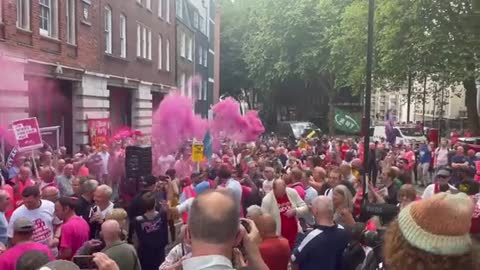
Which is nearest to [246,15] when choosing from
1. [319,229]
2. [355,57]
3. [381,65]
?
[355,57]

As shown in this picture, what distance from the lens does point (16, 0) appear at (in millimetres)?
15477

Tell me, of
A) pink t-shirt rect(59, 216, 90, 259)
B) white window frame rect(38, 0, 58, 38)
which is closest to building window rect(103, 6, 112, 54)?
white window frame rect(38, 0, 58, 38)

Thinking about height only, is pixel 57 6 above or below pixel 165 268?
above

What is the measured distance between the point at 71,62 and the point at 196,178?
10951mm

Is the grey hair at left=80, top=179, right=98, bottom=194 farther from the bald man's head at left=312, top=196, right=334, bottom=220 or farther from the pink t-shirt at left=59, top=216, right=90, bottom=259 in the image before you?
the bald man's head at left=312, top=196, right=334, bottom=220

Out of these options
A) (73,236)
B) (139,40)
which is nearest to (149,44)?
(139,40)

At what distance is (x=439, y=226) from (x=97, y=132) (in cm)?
1820

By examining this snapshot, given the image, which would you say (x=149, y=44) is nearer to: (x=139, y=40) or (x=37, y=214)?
(x=139, y=40)

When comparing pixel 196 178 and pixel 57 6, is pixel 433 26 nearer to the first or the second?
pixel 57 6

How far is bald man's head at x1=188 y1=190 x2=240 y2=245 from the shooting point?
2.35m

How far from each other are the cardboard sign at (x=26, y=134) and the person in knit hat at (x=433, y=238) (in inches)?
389

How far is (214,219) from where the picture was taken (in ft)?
7.78

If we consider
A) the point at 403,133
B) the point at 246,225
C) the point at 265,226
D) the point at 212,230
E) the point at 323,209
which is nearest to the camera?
the point at 212,230

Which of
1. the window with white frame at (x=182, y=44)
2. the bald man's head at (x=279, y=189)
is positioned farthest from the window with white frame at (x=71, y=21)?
the window with white frame at (x=182, y=44)
